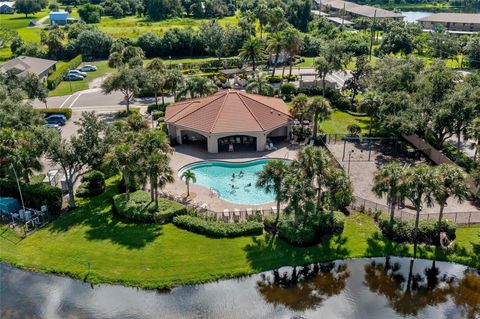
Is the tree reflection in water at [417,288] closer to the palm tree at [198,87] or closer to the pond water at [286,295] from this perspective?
the pond water at [286,295]

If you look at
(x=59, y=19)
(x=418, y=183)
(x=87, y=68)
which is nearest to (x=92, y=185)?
(x=418, y=183)

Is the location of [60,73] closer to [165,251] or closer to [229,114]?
[229,114]

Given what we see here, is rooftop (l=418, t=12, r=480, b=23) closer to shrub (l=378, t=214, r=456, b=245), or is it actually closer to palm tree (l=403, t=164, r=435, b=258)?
shrub (l=378, t=214, r=456, b=245)

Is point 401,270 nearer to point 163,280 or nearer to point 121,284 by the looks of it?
point 163,280

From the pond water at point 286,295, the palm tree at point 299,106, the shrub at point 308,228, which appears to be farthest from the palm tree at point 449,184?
the palm tree at point 299,106

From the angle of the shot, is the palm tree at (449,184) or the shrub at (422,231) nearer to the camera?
the palm tree at (449,184)

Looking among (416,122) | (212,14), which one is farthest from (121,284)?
(212,14)
